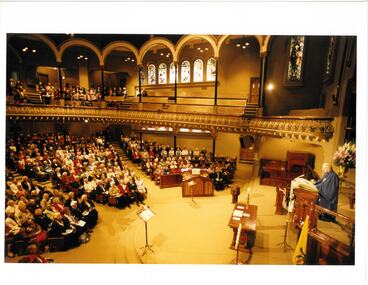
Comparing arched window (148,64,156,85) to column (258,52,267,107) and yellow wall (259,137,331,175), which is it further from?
yellow wall (259,137,331,175)

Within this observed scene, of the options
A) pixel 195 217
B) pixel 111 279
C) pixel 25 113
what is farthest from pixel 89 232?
pixel 25 113

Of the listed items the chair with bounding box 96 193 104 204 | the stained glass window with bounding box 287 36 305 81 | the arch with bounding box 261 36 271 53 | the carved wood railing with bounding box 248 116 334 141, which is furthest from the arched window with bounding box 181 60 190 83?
the chair with bounding box 96 193 104 204

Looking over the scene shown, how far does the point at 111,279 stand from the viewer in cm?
455

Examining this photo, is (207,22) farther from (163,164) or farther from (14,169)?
(14,169)

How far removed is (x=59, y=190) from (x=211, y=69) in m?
13.2

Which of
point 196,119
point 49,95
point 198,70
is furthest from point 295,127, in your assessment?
point 49,95

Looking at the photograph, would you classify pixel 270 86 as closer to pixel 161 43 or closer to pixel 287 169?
pixel 287 169

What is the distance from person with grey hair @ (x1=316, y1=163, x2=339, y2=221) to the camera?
486 cm

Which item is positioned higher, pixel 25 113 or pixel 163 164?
pixel 25 113

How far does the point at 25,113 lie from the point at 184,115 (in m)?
9.38

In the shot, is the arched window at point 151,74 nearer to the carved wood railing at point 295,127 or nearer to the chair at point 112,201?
the carved wood railing at point 295,127

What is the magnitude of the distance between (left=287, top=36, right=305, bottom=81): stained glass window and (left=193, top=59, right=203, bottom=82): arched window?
24.9 ft

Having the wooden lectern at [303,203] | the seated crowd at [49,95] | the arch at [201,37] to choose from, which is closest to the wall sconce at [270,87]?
the arch at [201,37]

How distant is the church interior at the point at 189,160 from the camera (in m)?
5.65
